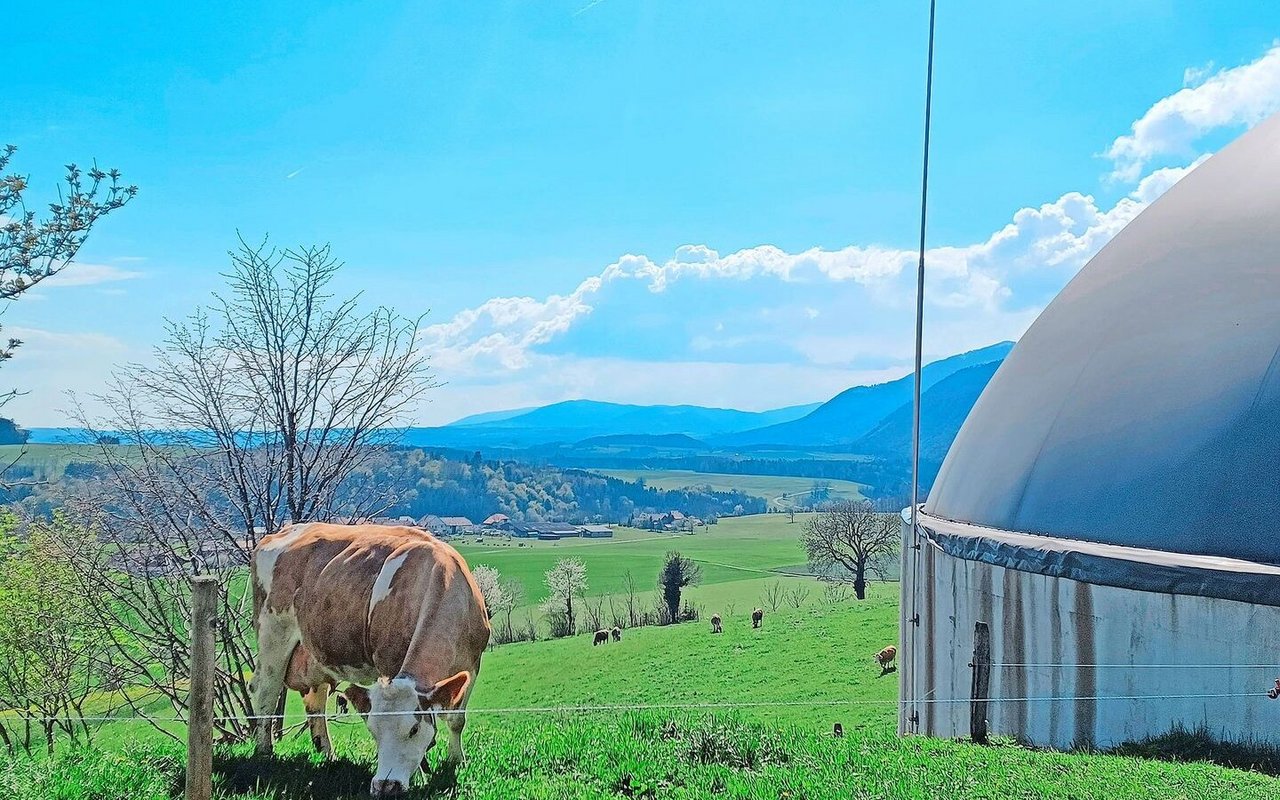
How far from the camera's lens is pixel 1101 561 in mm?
8453

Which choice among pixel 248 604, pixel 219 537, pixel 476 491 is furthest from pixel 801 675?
pixel 476 491

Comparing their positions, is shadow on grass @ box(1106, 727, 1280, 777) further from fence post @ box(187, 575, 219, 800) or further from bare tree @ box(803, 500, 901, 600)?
bare tree @ box(803, 500, 901, 600)

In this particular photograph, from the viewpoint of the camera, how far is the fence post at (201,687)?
512 cm

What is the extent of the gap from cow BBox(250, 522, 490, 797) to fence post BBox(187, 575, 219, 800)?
1029 millimetres

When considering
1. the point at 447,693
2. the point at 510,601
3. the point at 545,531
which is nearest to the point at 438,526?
the point at 447,693

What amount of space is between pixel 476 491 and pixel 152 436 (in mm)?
111094

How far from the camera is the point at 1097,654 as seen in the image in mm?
8641

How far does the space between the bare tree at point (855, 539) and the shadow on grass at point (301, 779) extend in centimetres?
5725

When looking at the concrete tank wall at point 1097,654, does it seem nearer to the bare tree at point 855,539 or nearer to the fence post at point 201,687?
the fence post at point 201,687

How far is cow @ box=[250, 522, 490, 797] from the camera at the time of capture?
5945mm

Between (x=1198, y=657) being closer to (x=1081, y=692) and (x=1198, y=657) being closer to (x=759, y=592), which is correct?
(x=1081, y=692)

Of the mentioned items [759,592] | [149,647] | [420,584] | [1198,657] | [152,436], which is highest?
[152,436]

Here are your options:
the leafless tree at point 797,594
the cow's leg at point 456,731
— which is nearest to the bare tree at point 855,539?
the leafless tree at point 797,594

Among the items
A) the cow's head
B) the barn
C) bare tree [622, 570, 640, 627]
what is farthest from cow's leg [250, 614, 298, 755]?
bare tree [622, 570, 640, 627]
